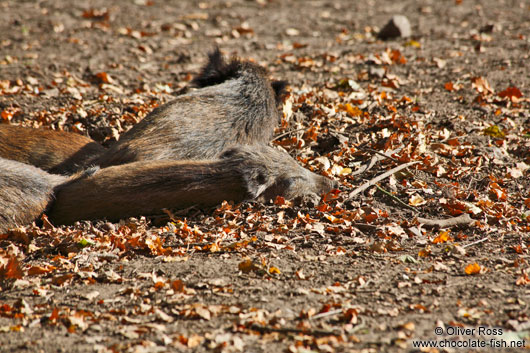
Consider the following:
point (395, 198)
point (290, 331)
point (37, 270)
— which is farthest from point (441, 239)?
point (37, 270)

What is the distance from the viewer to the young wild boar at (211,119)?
21.0ft

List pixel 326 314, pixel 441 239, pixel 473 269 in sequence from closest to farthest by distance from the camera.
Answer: pixel 326 314 < pixel 473 269 < pixel 441 239

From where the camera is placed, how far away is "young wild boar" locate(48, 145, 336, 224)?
223 inches

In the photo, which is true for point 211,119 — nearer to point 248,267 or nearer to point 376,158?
point 376,158

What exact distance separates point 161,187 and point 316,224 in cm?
155

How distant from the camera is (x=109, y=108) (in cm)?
798

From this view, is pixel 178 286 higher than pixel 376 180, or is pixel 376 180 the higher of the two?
pixel 376 180

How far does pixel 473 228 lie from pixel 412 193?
2.66 feet

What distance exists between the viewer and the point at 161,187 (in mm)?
5680

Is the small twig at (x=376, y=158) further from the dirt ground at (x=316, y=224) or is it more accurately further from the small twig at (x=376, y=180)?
the small twig at (x=376, y=180)

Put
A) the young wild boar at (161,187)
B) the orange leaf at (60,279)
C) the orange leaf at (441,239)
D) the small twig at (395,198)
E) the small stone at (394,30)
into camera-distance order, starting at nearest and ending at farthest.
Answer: the orange leaf at (60,279) → the orange leaf at (441,239) → the young wild boar at (161,187) → the small twig at (395,198) → the small stone at (394,30)

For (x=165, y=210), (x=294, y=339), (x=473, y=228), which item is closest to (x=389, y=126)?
(x=473, y=228)

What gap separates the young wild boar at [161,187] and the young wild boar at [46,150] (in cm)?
57

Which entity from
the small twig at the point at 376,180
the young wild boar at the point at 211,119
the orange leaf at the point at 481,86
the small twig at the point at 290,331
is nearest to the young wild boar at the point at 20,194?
the young wild boar at the point at 211,119
